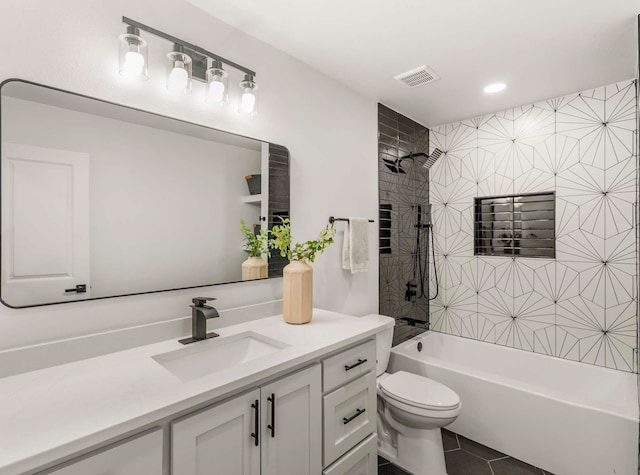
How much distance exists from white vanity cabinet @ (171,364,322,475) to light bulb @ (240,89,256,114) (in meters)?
1.27

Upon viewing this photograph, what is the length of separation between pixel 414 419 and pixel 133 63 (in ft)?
7.37

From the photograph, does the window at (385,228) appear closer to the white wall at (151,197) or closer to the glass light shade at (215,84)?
the white wall at (151,197)

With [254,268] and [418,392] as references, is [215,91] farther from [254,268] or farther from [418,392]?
[418,392]

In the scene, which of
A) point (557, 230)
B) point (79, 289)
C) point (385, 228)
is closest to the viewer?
point (79, 289)

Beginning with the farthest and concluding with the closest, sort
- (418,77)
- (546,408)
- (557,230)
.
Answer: (557,230) < (418,77) < (546,408)

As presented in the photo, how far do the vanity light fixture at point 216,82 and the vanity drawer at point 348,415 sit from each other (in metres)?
1.42

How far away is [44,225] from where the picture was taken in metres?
1.14

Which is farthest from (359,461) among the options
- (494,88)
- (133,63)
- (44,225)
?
(494,88)

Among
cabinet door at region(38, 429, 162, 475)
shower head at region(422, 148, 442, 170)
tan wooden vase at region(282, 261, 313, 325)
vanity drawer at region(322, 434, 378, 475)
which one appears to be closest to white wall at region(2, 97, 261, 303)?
tan wooden vase at region(282, 261, 313, 325)

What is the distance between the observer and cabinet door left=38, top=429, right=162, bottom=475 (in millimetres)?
740

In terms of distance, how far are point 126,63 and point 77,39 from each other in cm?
17

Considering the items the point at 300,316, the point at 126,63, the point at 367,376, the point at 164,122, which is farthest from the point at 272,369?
the point at 126,63

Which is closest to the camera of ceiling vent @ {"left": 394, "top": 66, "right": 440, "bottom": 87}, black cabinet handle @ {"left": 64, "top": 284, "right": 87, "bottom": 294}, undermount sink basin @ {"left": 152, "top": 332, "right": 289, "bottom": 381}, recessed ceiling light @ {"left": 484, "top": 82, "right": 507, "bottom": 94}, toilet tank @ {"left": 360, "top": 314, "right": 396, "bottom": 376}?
black cabinet handle @ {"left": 64, "top": 284, "right": 87, "bottom": 294}

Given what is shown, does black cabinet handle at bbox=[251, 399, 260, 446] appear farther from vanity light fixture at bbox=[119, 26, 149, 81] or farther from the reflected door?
vanity light fixture at bbox=[119, 26, 149, 81]
